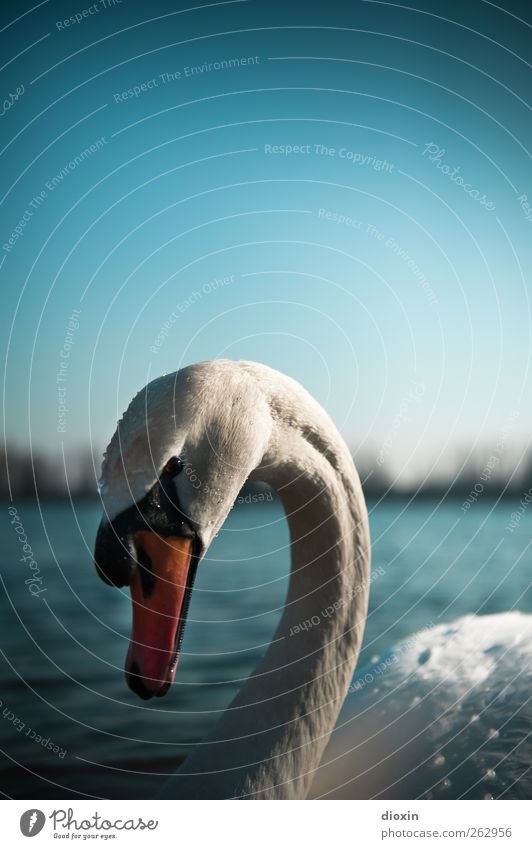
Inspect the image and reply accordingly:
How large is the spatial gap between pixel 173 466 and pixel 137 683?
347 mm

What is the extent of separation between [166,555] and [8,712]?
2.09m

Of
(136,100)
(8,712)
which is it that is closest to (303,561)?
(136,100)

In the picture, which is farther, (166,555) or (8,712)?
(8,712)

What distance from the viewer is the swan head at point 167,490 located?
1.20 m

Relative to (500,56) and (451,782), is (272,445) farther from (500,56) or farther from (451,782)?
(500,56)

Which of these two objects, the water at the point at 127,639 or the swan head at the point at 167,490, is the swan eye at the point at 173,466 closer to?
the swan head at the point at 167,490

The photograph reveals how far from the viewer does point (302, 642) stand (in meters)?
1.58

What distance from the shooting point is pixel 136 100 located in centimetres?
219

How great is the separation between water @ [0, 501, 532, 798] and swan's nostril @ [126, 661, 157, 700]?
80cm
